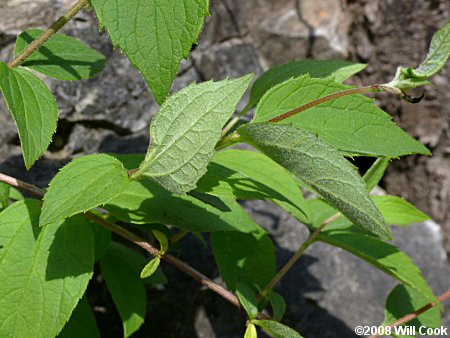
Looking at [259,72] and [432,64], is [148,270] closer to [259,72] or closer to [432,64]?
[432,64]

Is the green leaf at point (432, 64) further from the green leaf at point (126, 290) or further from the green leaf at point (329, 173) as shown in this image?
the green leaf at point (126, 290)

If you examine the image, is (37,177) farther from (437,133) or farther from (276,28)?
(437,133)

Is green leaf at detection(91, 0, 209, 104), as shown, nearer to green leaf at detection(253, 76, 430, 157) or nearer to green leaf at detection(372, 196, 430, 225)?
green leaf at detection(253, 76, 430, 157)

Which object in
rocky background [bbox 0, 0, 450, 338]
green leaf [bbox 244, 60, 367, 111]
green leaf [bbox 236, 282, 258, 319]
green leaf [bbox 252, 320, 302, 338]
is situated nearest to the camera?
green leaf [bbox 252, 320, 302, 338]

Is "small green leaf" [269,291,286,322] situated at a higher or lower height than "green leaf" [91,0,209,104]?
lower

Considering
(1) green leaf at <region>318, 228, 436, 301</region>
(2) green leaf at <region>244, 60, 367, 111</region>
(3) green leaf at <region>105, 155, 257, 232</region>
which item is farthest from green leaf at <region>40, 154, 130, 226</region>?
(1) green leaf at <region>318, 228, 436, 301</region>

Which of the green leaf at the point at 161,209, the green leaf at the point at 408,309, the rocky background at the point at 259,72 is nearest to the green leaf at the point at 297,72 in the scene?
the green leaf at the point at 161,209
